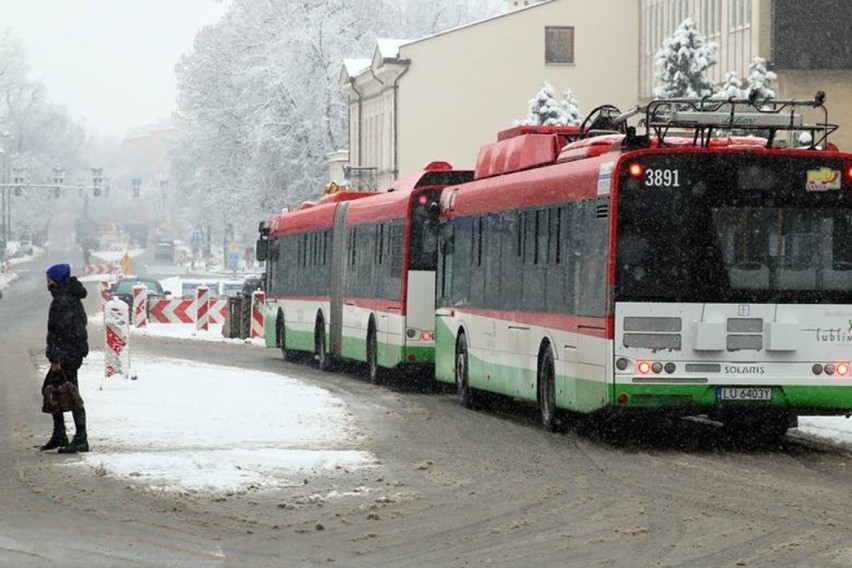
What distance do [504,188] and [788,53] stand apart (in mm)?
42753

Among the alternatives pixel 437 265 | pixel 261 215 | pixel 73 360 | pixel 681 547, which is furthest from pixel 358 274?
pixel 261 215

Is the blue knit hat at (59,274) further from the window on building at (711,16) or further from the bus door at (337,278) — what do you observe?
the window on building at (711,16)

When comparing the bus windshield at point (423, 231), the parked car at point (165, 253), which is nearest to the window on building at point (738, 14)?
the bus windshield at point (423, 231)

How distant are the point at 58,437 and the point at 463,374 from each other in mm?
8054

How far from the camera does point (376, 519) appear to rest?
13406 millimetres

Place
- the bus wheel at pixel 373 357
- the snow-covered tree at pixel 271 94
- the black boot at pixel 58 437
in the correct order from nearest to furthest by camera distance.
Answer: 1. the black boot at pixel 58 437
2. the bus wheel at pixel 373 357
3. the snow-covered tree at pixel 271 94

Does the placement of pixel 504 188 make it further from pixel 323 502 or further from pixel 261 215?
pixel 261 215

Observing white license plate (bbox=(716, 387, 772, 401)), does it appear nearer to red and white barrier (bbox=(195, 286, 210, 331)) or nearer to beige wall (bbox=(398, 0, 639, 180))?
red and white barrier (bbox=(195, 286, 210, 331))

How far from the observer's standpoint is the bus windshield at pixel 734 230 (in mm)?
18484

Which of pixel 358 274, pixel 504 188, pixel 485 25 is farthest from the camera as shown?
pixel 485 25

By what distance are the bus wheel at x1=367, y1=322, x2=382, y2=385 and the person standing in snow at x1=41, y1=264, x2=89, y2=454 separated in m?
12.6

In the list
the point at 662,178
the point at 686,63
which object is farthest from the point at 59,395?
the point at 686,63

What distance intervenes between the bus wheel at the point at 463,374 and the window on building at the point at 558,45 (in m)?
55.2

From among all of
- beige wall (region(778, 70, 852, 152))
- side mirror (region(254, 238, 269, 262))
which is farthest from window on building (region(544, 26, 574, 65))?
side mirror (region(254, 238, 269, 262))
